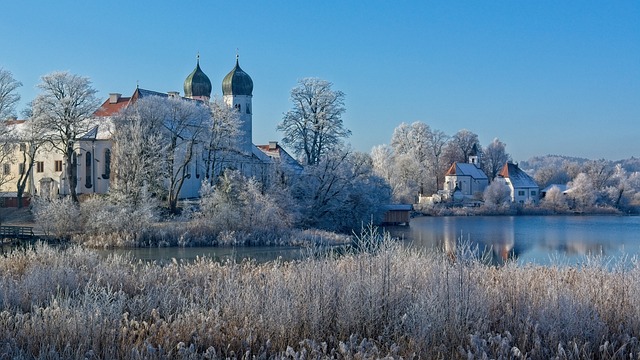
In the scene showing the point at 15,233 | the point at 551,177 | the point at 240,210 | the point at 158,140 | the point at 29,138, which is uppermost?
the point at 29,138

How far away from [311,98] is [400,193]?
2040 cm

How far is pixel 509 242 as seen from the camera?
37.3m

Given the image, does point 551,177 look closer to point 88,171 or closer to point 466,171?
point 466,171

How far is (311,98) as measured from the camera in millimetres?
49344

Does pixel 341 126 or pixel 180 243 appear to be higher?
pixel 341 126

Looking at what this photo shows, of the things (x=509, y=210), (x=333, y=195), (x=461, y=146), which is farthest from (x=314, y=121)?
(x=461, y=146)

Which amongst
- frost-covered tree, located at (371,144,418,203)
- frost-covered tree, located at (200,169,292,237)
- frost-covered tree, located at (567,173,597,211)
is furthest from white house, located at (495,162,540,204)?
frost-covered tree, located at (200,169,292,237)

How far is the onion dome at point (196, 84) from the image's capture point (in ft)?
198

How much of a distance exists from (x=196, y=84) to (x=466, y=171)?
36567mm

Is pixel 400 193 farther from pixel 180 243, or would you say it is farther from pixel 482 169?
pixel 180 243

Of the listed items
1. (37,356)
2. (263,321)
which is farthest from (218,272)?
(37,356)

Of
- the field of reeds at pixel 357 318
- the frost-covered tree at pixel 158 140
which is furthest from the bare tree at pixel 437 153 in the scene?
the field of reeds at pixel 357 318

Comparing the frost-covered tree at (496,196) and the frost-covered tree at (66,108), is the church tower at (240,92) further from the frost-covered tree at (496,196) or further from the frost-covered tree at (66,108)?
the frost-covered tree at (496,196)

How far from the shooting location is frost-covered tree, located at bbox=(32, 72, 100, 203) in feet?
139
